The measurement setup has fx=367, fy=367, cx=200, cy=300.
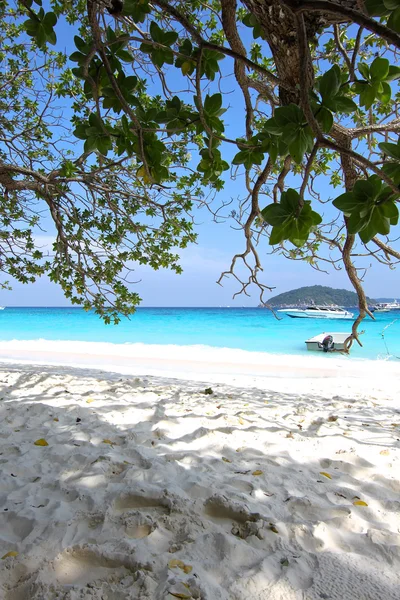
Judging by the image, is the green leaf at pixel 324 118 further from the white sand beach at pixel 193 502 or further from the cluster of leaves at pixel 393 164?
the white sand beach at pixel 193 502

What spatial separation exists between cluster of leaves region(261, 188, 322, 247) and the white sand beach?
1233 mm

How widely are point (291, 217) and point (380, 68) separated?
49 cm

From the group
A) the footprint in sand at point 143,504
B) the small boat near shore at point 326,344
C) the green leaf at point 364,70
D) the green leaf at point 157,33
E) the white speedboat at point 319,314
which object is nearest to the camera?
the green leaf at point 364,70

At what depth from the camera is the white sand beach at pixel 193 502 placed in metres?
1.34

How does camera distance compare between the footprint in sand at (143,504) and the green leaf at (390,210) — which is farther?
the footprint in sand at (143,504)

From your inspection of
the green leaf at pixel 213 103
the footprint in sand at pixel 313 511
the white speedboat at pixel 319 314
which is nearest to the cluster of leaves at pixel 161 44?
the green leaf at pixel 213 103

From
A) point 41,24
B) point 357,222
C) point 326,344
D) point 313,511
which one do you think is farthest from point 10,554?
point 326,344

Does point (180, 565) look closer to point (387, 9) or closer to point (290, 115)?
point (290, 115)

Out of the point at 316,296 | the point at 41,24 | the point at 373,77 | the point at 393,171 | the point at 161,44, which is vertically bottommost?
the point at 393,171

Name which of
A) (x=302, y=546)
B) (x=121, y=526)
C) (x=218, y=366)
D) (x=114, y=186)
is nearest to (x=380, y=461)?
(x=302, y=546)

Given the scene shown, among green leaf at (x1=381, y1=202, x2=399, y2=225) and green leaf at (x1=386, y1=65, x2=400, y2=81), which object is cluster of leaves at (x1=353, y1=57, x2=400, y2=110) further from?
green leaf at (x1=381, y1=202, x2=399, y2=225)

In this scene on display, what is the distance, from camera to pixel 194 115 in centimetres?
127

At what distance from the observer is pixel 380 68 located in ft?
3.20

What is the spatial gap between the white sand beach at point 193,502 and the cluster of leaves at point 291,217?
1.23 metres
